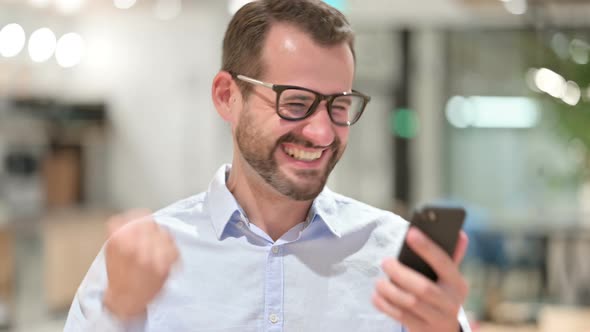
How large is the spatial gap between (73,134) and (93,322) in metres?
6.65

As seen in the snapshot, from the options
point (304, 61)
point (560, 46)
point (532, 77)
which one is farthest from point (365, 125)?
point (304, 61)

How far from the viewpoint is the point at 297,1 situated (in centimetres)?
137

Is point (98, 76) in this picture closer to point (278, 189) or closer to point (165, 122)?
point (165, 122)

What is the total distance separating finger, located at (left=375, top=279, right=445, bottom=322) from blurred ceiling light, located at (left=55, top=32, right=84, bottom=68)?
6.85 m

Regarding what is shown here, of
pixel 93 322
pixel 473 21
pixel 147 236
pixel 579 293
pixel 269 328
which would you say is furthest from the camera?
pixel 473 21

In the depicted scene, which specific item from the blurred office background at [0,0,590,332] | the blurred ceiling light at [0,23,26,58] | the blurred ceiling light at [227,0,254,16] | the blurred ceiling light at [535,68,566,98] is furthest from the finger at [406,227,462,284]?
the blurred ceiling light at [0,23,26,58]

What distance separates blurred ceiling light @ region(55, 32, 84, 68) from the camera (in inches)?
289

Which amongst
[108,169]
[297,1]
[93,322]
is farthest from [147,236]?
[108,169]

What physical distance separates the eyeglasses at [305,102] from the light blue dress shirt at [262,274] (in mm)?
203

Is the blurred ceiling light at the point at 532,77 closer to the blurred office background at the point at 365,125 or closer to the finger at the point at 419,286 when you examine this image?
the blurred office background at the point at 365,125

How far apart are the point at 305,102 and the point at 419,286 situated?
0.45m

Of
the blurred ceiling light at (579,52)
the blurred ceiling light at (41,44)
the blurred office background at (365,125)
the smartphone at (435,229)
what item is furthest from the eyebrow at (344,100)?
the blurred ceiling light at (41,44)

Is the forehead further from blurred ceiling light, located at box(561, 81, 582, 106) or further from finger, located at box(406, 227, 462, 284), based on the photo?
blurred ceiling light, located at box(561, 81, 582, 106)

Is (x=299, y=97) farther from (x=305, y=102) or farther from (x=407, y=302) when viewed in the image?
(x=407, y=302)
